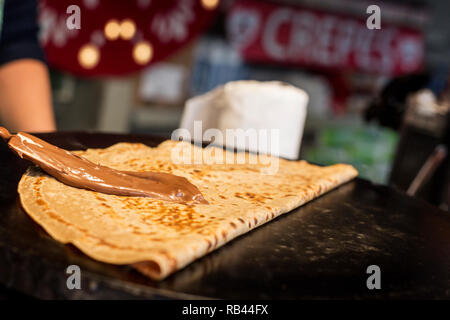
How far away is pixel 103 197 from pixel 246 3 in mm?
3787

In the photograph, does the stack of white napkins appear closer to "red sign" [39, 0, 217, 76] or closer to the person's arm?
the person's arm

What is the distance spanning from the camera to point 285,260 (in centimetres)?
94

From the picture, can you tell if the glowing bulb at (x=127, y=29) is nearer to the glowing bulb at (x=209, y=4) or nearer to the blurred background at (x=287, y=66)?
the blurred background at (x=287, y=66)

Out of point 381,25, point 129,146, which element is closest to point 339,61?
point 381,25

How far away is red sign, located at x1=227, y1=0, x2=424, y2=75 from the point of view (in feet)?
15.3

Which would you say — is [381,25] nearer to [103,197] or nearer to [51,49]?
[51,49]

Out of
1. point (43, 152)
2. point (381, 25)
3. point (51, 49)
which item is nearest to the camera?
point (43, 152)

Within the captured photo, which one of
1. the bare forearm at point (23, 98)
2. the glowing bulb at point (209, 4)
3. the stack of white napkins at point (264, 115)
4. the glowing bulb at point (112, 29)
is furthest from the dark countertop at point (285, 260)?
the glowing bulb at point (209, 4)

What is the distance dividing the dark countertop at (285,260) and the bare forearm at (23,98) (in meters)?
0.86

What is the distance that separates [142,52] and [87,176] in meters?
2.69

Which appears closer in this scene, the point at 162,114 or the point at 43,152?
the point at 43,152

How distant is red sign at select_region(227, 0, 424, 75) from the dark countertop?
138 inches

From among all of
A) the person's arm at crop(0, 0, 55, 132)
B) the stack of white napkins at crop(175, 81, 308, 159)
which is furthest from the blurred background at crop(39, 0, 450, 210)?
the stack of white napkins at crop(175, 81, 308, 159)
